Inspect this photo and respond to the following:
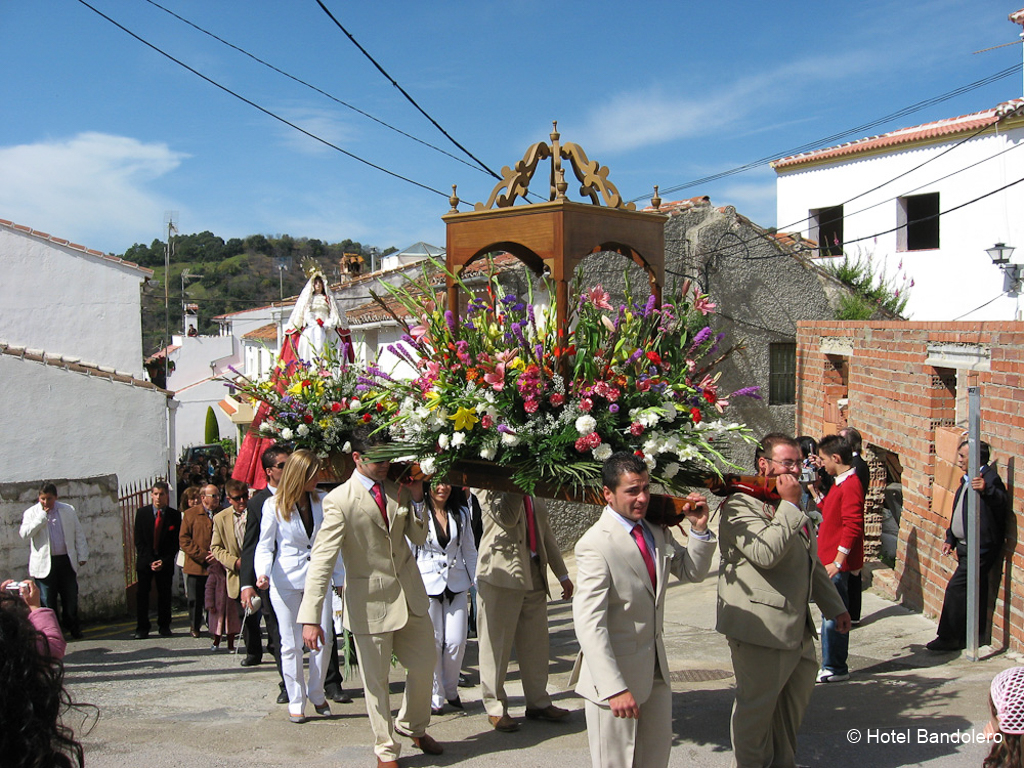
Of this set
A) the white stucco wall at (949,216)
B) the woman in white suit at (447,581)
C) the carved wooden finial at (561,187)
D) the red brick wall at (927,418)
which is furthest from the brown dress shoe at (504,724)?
the white stucco wall at (949,216)

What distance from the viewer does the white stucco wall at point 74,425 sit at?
12.2 meters

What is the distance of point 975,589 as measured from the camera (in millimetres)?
6051

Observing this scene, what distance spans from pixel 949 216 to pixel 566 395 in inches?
792

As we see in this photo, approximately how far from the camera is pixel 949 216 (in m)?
21.2

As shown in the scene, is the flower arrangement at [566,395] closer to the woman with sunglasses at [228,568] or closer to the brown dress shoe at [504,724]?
the brown dress shoe at [504,724]

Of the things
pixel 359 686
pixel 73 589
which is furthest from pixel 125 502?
pixel 359 686

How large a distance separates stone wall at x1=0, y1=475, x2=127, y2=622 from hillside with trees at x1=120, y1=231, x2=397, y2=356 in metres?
37.6

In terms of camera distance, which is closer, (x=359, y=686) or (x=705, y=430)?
(x=705, y=430)

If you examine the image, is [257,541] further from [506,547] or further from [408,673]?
[506,547]

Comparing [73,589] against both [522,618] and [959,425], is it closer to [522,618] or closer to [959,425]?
[522,618]

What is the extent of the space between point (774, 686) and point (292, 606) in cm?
324

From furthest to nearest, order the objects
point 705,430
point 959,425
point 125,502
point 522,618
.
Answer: point 125,502 → point 959,425 → point 522,618 → point 705,430

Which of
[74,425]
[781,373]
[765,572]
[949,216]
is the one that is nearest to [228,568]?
[765,572]

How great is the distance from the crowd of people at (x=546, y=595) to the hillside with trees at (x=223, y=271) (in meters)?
42.3
